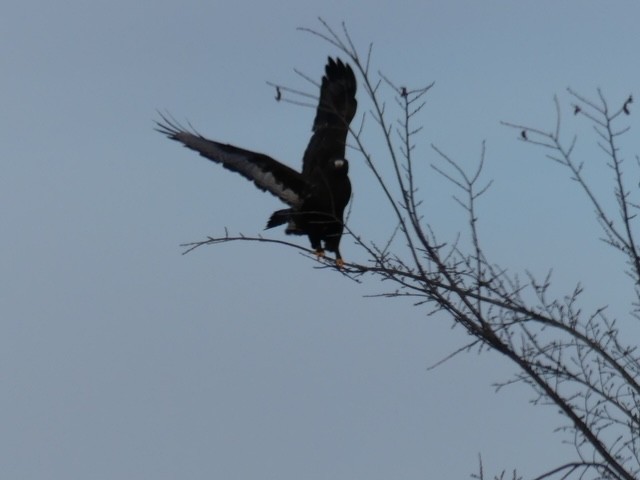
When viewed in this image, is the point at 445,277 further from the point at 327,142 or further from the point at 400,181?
the point at 327,142

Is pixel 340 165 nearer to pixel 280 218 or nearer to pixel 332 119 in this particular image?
pixel 332 119

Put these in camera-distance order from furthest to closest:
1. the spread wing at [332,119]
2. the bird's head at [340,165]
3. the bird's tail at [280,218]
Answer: the bird's head at [340,165] → the bird's tail at [280,218] → the spread wing at [332,119]

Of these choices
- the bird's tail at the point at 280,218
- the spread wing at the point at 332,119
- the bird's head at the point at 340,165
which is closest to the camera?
the spread wing at the point at 332,119

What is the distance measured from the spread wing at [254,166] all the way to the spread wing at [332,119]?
18 centimetres

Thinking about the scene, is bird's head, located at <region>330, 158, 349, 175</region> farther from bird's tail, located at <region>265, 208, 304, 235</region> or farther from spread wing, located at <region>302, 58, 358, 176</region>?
bird's tail, located at <region>265, 208, 304, 235</region>

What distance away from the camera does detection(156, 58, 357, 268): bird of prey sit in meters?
7.98

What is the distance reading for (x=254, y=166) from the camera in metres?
8.10

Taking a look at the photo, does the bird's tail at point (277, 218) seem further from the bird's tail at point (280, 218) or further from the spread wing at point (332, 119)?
the spread wing at point (332, 119)

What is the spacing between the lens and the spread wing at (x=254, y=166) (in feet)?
26.1

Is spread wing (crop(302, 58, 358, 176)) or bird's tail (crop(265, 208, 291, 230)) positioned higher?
spread wing (crop(302, 58, 358, 176))

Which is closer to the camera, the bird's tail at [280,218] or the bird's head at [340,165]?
the bird's tail at [280,218]

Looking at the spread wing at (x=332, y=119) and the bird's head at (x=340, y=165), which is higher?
the spread wing at (x=332, y=119)

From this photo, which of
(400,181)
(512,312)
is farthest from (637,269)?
(400,181)

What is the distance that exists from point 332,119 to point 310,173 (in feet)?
1.34
